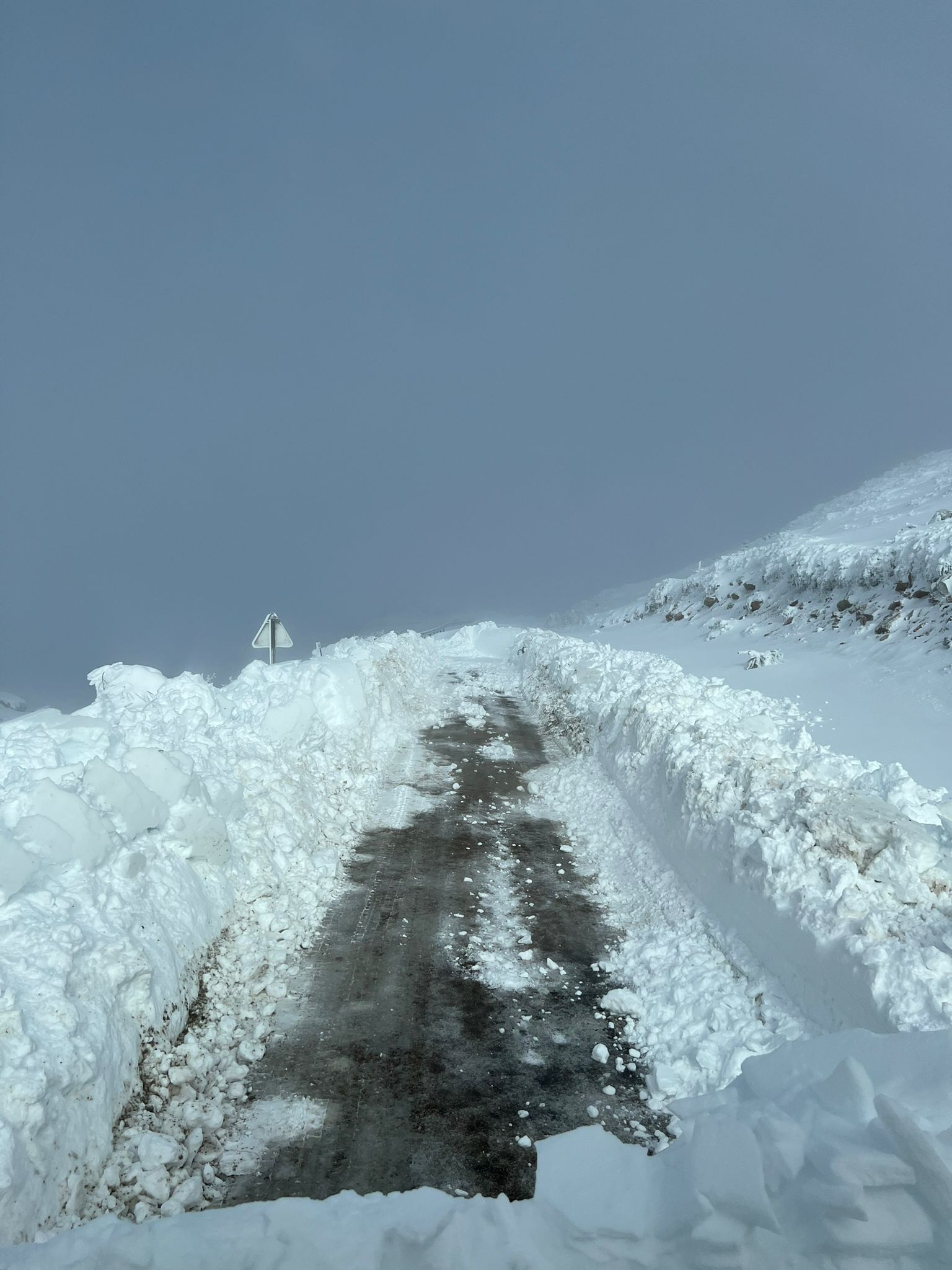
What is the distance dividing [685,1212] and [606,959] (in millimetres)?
4157

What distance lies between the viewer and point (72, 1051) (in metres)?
4.49

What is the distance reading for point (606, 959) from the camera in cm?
723

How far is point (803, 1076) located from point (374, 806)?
334 inches

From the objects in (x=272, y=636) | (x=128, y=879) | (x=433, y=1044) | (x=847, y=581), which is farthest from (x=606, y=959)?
(x=847, y=581)

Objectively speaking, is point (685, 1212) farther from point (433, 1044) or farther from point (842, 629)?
point (842, 629)

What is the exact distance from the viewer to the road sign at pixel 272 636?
51.8 feet

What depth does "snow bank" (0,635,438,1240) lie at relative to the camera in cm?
426

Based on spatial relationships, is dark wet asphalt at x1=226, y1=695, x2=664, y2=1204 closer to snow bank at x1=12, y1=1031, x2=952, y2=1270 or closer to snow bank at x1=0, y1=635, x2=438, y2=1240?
snow bank at x1=0, y1=635, x2=438, y2=1240

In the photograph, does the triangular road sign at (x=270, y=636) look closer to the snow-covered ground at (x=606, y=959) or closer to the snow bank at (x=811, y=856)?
the snow-covered ground at (x=606, y=959)

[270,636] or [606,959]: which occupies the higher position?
[270,636]

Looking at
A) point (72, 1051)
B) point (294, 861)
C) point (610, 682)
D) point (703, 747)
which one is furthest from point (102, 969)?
point (610, 682)

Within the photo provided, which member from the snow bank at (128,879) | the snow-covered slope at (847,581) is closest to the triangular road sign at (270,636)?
the snow bank at (128,879)

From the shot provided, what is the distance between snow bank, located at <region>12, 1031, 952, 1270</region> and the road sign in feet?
42.7

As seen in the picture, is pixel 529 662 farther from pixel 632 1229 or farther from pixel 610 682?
pixel 632 1229
